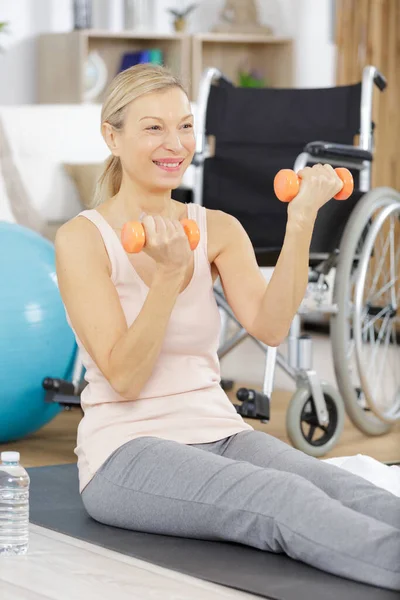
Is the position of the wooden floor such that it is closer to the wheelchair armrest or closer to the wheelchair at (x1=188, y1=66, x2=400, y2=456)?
the wheelchair at (x1=188, y1=66, x2=400, y2=456)

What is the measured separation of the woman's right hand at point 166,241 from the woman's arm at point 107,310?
0.04 meters

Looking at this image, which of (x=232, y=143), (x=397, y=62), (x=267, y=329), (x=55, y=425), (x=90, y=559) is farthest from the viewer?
(x=397, y=62)

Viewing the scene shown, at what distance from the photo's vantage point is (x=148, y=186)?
2.13 meters

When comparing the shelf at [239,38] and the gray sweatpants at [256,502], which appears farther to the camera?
the shelf at [239,38]

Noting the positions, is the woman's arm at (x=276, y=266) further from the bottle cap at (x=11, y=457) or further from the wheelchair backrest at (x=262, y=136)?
the wheelchair backrest at (x=262, y=136)

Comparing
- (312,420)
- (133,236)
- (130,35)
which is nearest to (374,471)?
(312,420)

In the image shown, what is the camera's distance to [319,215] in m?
3.24

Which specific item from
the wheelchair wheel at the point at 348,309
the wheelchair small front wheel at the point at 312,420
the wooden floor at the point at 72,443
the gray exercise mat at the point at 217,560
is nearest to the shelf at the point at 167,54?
the wooden floor at the point at 72,443

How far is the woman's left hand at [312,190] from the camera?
A: 1.94m

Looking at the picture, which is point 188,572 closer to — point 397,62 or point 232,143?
point 232,143

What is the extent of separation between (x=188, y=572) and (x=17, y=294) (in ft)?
4.17

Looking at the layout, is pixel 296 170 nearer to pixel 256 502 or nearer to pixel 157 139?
pixel 157 139

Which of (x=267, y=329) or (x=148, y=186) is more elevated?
(x=148, y=186)

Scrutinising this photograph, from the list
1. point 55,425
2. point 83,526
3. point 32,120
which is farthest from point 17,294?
point 32,120
